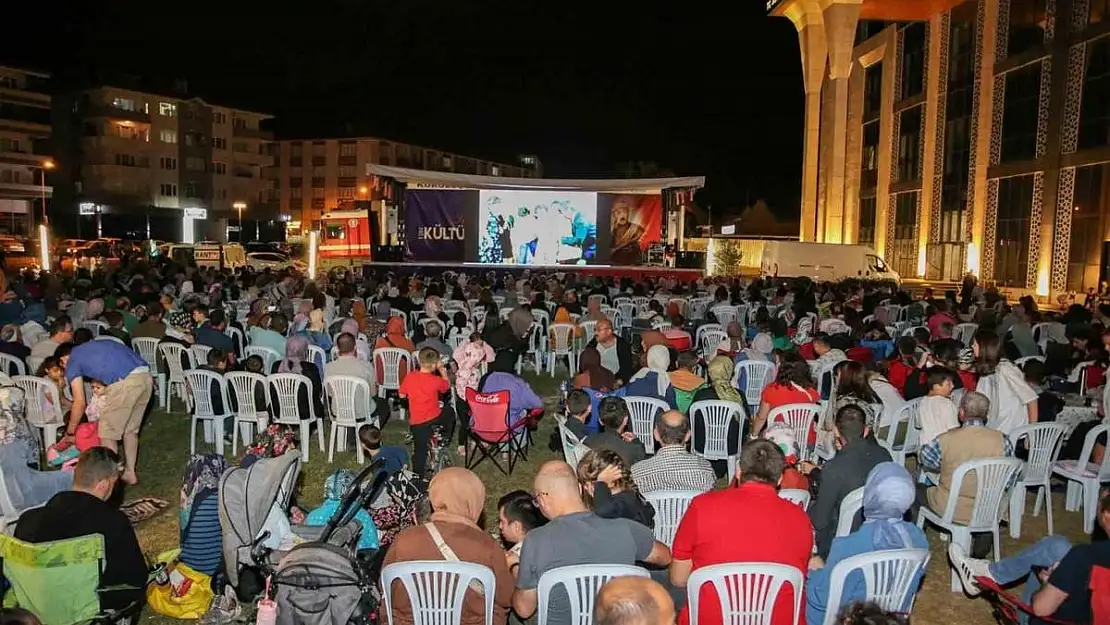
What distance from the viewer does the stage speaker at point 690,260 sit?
2605 centimetres

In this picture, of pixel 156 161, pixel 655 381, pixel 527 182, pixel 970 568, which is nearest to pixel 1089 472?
pixel 970 568

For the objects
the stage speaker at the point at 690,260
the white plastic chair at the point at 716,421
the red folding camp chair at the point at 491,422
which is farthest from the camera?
the stage speaker at the point at 690,260

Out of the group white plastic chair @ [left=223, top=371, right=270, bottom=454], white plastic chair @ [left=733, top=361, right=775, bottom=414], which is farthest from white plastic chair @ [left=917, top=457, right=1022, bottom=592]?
white plastic chair @ [left=223, top=371, right=270, bottom=454]

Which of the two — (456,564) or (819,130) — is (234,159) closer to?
(819,130)

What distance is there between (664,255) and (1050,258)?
1092 centimetres

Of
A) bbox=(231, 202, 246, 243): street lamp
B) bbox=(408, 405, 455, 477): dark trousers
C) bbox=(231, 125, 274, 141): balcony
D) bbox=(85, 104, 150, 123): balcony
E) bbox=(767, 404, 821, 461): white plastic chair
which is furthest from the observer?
bbox=(231, 125, 274, 141): balcony

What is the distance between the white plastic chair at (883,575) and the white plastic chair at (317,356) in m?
6.13

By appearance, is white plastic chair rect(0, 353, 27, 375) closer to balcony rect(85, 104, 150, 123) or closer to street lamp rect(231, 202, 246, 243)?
balcony rect(85, 104, 150, 123)

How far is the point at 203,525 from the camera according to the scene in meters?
4.25

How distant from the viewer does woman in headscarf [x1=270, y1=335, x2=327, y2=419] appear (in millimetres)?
7145

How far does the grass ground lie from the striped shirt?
57.2 inches

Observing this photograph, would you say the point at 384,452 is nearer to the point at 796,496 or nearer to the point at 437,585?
the point at 437,585

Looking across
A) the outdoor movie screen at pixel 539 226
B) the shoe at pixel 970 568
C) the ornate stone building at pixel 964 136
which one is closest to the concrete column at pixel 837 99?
the ornate stone building at pixel 964 136

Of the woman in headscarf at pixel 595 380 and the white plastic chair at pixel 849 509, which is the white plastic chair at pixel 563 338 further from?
the white plastic chair at pixel 849 509
